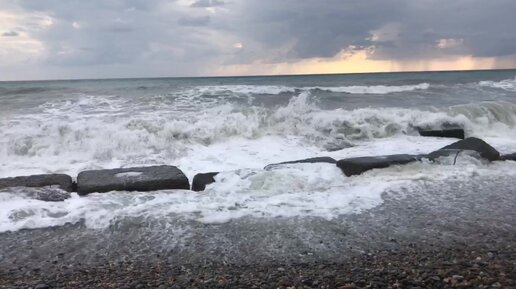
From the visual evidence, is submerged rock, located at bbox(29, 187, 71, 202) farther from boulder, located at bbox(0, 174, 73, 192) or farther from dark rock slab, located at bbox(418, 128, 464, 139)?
dark rock slab, located at bbox(418, 128, 464, 139)

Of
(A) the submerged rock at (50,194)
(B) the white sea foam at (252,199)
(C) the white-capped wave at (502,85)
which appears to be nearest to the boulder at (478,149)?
(B) the white sea foam at (252,199)

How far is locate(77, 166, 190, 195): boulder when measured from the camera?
6094mm

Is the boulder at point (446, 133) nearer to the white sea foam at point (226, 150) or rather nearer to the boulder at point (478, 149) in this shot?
the white sea foam at point (226, 150)

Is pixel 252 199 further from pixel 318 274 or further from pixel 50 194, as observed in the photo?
pixel 50 194

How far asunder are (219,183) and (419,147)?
16.2 ft

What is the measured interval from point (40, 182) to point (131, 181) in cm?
132

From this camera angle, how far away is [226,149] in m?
9.55

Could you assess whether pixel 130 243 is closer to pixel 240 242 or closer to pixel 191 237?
pixel 191 237

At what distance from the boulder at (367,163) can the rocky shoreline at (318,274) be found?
303cm

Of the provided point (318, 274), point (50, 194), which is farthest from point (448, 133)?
point (50, 194)

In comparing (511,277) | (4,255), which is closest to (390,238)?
(511,277)

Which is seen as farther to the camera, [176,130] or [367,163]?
[176,130]

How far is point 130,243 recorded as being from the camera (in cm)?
434

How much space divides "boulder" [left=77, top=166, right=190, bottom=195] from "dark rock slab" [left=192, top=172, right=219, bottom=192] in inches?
4.6
